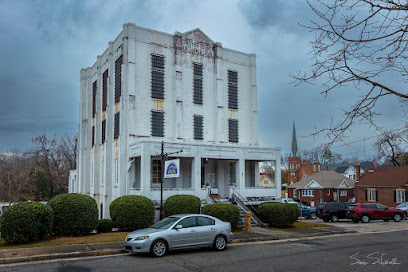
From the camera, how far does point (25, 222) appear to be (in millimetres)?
15445

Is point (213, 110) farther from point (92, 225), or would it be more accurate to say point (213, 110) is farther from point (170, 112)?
point (92, 225)

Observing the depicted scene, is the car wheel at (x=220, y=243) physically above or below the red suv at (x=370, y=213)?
above

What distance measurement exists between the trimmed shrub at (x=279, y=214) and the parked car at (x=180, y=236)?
27.3 feet

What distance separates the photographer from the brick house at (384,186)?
141 feet

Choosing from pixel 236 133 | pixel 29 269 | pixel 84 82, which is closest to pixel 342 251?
pixel 29 269

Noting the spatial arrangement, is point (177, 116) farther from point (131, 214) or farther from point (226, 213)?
point (131, 214)

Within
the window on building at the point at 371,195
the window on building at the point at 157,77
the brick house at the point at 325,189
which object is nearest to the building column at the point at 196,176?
the window on building at the point at 157,77

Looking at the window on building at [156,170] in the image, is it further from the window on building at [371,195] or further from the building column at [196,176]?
the window on building at [371,195]

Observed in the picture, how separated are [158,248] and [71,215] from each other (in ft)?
20.4

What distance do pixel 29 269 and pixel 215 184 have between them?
21.2m

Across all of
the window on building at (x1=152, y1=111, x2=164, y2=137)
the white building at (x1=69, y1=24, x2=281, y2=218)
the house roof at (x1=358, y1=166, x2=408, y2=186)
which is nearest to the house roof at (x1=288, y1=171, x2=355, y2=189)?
the house roof at (x1=358, y1=166, x2=408, y2=186)

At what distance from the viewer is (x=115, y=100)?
104ft

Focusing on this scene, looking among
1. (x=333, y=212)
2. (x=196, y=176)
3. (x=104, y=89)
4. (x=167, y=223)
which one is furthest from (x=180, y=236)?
(x=104, y=89)

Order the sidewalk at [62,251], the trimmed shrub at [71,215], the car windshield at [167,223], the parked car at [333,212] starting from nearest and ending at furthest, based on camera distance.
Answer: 1. the sidewalk at [62,251]
2. the car windshield at [167,223]
3. the trimmed shrub at [71,215]
4. the parked car at [333,212]
